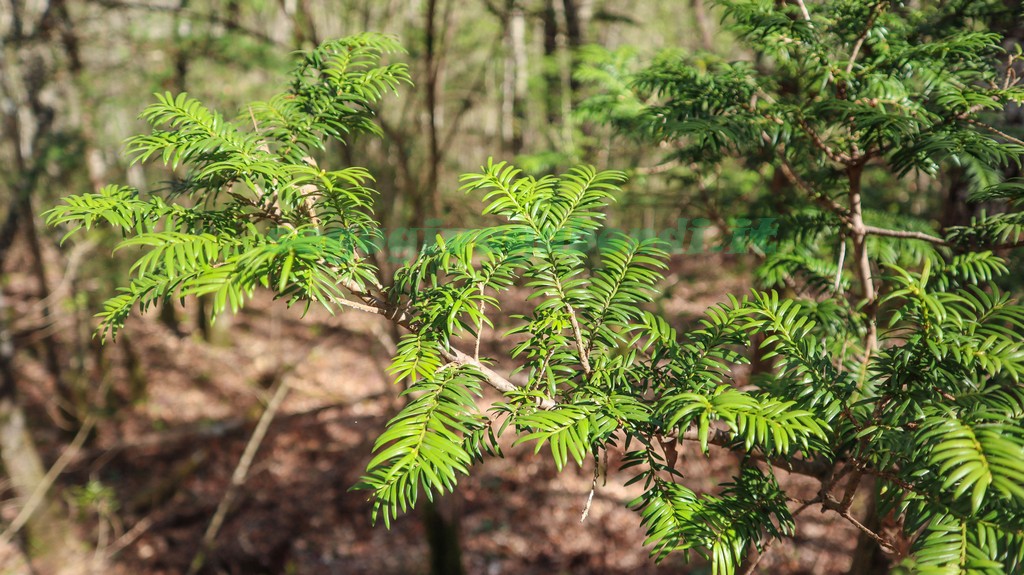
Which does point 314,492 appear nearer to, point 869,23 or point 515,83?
point 515,83

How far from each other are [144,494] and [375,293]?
21.8 feet

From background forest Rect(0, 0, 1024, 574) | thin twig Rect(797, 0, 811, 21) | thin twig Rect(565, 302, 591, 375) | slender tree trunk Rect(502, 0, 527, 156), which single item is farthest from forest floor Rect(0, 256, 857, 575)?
slender tree trunk Rect(502, 0, 527, 156)

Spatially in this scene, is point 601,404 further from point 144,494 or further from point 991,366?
point 144,494

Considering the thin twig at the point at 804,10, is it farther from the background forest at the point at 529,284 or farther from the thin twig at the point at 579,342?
the thin twig at the point at 579,342

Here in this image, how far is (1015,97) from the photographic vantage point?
1.30 meters

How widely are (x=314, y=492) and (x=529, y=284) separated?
5.63 meters

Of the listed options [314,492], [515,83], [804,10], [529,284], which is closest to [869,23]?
[804,10]

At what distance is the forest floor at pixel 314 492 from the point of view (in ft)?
15.2

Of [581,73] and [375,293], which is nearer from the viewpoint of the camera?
[375,293]

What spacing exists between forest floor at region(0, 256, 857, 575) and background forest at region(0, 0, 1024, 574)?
36 mm

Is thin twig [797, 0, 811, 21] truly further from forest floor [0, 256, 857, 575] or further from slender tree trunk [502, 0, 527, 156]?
slender tree trunk [502, 0, 527, 156]

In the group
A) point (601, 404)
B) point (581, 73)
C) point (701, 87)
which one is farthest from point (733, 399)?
point (581, 73)

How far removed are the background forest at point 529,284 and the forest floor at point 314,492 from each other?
1.4 inches

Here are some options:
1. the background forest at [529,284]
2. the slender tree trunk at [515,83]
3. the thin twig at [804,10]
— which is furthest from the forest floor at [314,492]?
the slender tree trunk at [515,83]
